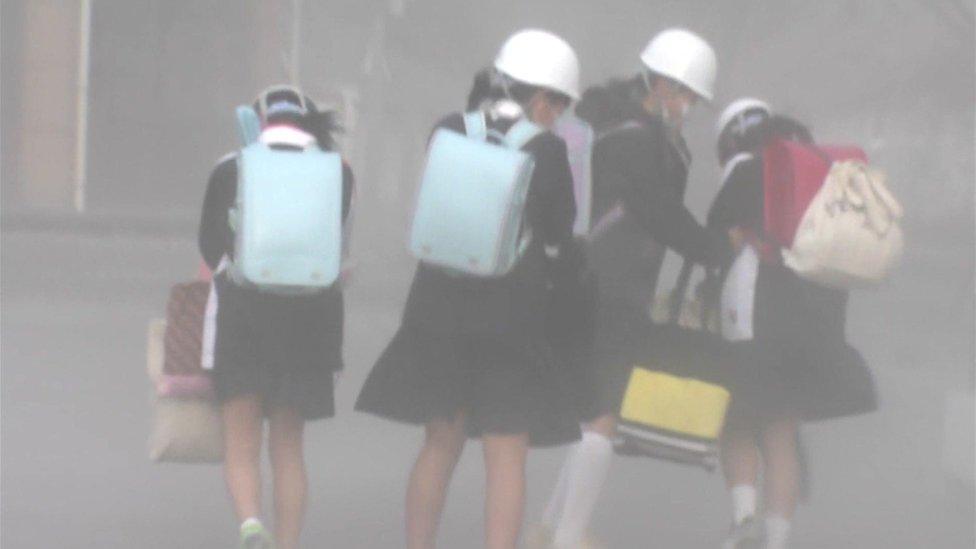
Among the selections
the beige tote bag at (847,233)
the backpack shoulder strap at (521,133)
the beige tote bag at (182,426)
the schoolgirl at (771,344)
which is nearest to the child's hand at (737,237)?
the schoolgirl at (771,344)

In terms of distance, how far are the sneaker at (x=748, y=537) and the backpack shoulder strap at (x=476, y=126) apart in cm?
145

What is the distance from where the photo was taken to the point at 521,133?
20.0 ft

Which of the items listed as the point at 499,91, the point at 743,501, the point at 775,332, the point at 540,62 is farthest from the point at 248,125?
the point at 743,501

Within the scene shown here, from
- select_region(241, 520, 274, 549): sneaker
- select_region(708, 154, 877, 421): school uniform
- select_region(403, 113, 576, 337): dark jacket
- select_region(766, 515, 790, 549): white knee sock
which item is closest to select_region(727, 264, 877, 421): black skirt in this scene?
select_region(708, 154, 877, 421): school uniform

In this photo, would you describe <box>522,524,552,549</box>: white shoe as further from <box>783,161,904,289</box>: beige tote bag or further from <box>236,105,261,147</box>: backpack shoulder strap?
<box>236,105,261,147</box>: backpack shoulder strap

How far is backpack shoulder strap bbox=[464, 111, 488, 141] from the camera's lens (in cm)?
612

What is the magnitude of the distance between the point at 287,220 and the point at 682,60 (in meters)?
1.25

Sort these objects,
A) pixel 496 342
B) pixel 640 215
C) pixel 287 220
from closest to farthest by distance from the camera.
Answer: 1. pixel 287 220
2. pixel 496 342
3. pixel 640 215

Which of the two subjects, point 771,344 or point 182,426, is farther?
point 771,344

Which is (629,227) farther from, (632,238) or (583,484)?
(583,484)

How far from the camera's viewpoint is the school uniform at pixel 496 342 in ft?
20.0

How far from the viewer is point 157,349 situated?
6.51 m

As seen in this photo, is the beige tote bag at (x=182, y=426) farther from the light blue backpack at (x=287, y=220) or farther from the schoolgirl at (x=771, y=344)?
the schoolgirl at (x=771, y=344)

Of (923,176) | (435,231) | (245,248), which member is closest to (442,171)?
(435,231)
